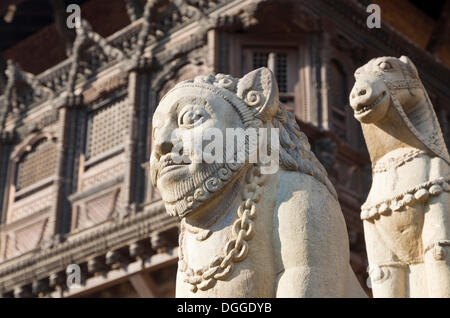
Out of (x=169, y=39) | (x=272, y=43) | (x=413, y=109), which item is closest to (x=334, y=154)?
(x=272, y=43)

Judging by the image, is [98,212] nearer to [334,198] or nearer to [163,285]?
[163,285]

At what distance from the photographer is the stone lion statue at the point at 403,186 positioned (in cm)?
698

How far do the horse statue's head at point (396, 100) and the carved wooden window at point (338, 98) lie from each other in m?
13.2

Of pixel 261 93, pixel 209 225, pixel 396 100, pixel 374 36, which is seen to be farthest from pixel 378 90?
pixel 374 36

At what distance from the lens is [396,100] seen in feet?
24.2

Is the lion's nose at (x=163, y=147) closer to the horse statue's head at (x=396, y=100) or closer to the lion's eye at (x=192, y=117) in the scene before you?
the lion's eye at (x=192, y=117)

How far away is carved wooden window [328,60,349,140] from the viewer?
833 inches

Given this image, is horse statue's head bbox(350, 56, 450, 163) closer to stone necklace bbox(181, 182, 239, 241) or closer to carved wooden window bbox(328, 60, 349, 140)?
stone necklace bbox(181, 182, 239, 241)

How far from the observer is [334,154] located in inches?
795

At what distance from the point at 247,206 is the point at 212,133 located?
1.41ft

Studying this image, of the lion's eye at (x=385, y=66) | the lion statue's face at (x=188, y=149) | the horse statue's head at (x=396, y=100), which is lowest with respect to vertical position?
the lion statue's face at (x=188, y=149)

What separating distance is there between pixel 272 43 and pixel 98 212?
13.0 feet

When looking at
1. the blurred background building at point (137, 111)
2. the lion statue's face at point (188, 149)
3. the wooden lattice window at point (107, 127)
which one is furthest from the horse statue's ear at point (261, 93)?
the wooden lattice window at point (107, 127)

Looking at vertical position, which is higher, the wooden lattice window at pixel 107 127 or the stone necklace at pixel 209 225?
the wooden lattice window at pixel 107 127
